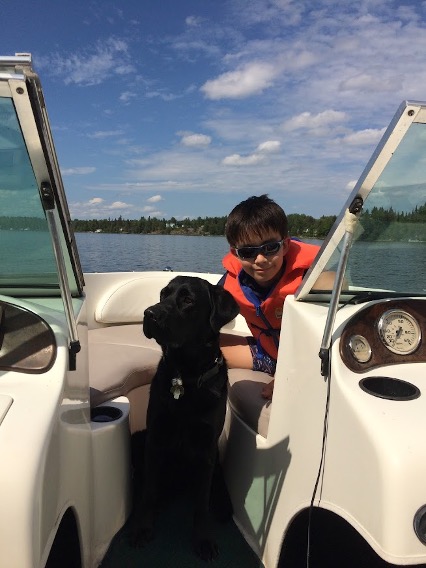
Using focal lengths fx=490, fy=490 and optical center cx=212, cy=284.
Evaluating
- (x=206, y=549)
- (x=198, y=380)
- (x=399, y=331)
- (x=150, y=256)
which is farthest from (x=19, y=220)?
(x=150, y=256)

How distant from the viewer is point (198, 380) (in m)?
2.71

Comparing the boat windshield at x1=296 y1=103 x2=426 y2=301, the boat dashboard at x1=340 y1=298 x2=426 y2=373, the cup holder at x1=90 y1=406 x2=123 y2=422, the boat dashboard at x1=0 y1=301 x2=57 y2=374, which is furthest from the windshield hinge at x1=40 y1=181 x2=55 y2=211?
the cup holder at x1=90 y1=406 x2=123 y2=422

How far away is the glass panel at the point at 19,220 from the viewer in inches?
55.4

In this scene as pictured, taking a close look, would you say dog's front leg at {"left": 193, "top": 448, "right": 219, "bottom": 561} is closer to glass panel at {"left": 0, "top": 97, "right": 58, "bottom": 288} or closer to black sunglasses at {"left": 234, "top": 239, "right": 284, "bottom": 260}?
black sunglasses at {"left": 234, "top": 239, "right": 284, "bottom": 260}

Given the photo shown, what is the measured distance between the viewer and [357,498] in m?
1.61

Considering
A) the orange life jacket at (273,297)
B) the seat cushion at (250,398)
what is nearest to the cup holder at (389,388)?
the seat cushion at (250,398)

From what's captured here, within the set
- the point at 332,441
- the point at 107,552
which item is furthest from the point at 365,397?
the point at 107,552

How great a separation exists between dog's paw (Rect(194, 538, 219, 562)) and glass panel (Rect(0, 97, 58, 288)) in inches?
61.0

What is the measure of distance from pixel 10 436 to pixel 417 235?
1643mm

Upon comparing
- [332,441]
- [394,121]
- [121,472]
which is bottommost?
[121,472]

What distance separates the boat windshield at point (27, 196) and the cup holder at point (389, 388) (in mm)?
1142

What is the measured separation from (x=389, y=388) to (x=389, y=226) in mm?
619

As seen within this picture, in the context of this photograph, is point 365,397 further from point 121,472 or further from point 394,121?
point 121,472

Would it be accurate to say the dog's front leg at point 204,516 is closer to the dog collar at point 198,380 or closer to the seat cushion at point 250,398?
the seat cushion at point 250,398
